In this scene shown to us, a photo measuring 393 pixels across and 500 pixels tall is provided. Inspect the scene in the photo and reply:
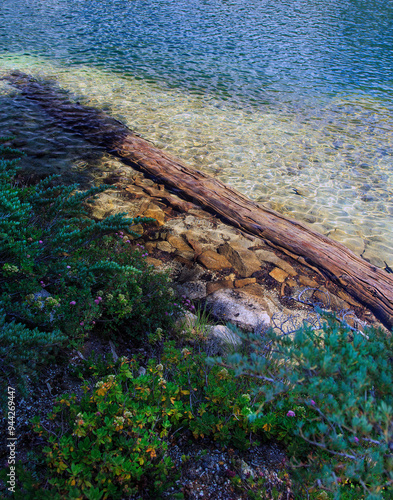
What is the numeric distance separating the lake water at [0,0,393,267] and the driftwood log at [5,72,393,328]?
1.28ft

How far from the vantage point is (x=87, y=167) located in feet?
20.2

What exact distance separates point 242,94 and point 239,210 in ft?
20.6

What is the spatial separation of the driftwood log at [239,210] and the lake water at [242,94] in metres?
0.39

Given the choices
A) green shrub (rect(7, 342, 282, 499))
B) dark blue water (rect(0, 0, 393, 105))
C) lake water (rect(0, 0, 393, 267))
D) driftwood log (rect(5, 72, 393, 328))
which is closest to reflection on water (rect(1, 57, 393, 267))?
lake water (rect(0, 0, 393, 267))

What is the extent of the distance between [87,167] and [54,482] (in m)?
5.38

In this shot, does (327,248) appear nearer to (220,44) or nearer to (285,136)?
(285,136)

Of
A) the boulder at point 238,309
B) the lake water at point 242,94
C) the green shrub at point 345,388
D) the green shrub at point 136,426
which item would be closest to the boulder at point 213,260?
the boulder at point 238,309

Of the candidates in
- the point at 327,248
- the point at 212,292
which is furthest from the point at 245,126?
the point at 212,292

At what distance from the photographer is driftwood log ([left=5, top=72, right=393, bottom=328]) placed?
416 cm

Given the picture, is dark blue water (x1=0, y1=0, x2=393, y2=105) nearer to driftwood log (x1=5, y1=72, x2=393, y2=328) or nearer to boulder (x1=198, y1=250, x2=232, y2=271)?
driftwood log (x1=5, y1=72, x2=393, y2=328)

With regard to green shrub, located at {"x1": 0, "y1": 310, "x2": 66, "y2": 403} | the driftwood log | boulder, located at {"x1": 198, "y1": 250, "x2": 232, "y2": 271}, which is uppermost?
green shrub, located at {"x1": 0, "y1": 310, "x2": 66, "y2": 403}

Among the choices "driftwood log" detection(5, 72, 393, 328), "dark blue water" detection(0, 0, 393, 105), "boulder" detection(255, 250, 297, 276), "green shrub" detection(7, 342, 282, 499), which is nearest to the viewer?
"green shrub" detection(7, 342, 282, 499)

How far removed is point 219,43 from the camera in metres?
14.8

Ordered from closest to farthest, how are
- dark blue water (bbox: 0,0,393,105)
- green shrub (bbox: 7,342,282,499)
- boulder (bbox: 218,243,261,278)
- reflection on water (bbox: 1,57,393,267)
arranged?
1. green shrub (bbox: 7,342,282,499)
2. boulder (bbox: 218,243,261,278)
3. reflection on water (bbox: 1,57,393,267)
4. dark blue water (bbox: 0,0,393,105)
